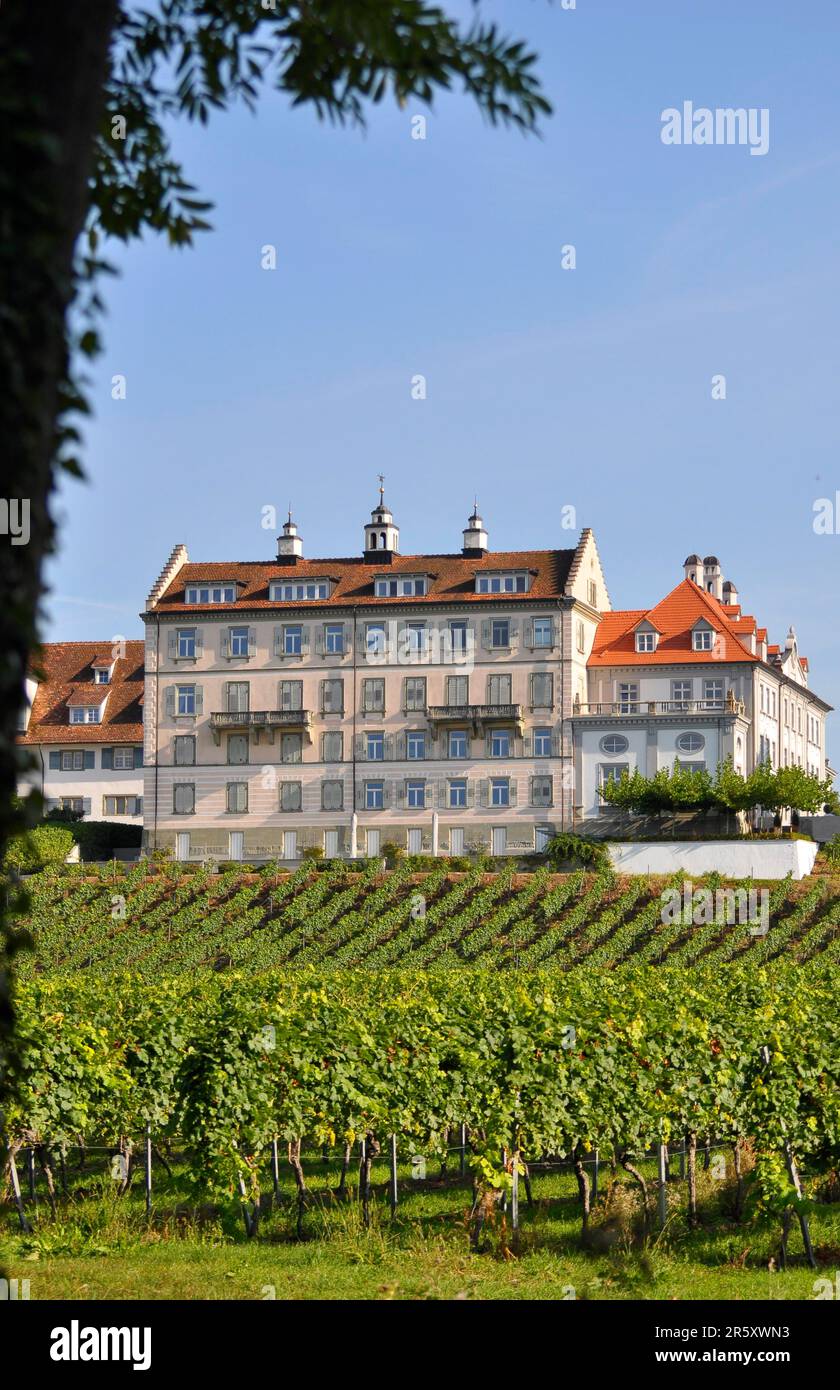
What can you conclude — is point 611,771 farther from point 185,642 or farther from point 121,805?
point 121,805

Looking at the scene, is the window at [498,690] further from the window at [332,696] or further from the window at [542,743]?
the window at [332,696]

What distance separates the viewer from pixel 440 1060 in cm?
2048

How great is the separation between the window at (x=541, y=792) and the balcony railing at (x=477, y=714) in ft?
9.30

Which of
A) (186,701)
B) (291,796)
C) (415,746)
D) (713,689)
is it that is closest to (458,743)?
(415,746)

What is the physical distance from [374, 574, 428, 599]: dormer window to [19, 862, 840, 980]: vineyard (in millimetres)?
17709

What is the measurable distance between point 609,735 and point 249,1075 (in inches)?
2173

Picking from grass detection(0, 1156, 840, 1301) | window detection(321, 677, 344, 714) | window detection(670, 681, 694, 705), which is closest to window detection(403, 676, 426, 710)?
window detection(321, 677, 344, 714)

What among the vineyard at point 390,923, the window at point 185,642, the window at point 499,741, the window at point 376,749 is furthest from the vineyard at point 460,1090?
the window at point 185,642

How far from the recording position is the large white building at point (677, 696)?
73.8 metres

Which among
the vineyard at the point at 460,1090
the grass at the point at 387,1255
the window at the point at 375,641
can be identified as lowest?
the grass at the point at 387,1255

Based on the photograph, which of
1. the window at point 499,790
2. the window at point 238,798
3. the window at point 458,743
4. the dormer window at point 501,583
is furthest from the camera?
the dormer window at point 501,583

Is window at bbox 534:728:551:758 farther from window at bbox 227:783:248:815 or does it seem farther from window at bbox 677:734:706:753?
window at bbox 227:783:248:815

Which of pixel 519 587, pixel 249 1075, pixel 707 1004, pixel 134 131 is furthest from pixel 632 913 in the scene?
pixel 134 131

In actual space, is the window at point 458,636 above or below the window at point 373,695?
above
